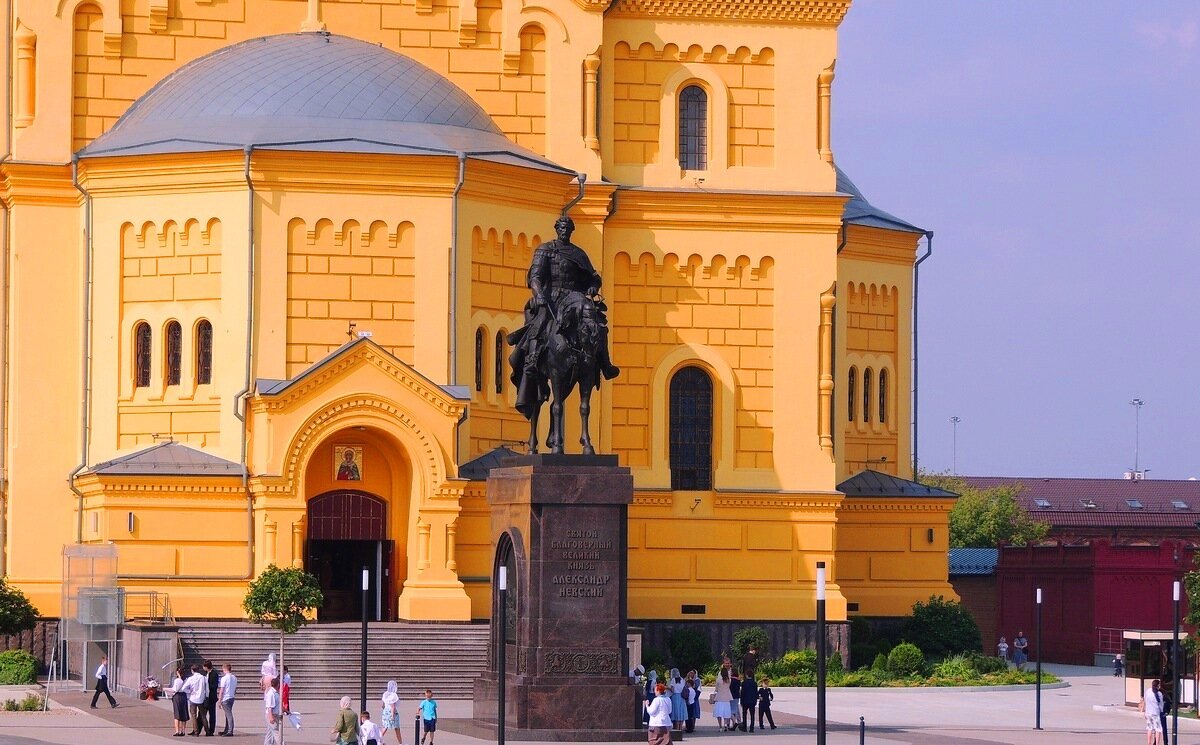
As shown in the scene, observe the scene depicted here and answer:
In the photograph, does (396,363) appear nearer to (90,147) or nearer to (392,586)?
(392,586)

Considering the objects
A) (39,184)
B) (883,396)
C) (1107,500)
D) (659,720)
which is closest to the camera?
(659,720)

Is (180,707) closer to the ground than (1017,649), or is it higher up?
higher up

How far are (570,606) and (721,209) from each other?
871 inches

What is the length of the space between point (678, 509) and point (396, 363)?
31.6 feet

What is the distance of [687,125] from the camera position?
61.6 meters

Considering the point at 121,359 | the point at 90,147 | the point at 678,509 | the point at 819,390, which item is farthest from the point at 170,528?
the point at 819,390

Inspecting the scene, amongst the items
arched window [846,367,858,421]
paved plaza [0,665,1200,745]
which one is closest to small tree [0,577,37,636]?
paved plaza [0,665,1200,745]

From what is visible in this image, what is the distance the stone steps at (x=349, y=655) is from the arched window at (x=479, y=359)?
647 cm

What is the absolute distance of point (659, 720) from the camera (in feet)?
125

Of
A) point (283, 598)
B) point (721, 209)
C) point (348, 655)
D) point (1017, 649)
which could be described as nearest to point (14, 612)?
point (348, 655)

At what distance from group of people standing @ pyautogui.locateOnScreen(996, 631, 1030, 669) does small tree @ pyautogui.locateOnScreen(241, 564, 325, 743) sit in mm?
27063

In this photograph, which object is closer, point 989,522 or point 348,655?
point 348,655

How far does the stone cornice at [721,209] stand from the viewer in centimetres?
6044

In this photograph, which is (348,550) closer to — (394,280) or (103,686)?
(394,280)
